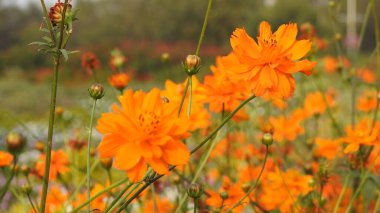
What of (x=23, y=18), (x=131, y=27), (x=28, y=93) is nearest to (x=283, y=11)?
(x=131, y=27)

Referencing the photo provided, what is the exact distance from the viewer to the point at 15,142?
0.73 metres

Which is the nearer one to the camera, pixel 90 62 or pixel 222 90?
pixel 222 90

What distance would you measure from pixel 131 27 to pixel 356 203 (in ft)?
44.2

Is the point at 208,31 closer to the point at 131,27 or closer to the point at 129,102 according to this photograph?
the point at 131,27

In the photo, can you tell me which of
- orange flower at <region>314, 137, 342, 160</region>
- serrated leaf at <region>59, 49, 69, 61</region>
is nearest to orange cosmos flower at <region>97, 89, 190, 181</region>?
serrated leaf at <region>59, 49, 69, 61</region>

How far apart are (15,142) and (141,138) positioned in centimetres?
24

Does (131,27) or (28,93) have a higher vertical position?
(131,27)

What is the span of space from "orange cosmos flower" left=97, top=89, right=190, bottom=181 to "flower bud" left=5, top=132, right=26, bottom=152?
0.66ft

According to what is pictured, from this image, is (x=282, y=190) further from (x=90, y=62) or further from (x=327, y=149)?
(x=90, y=62)

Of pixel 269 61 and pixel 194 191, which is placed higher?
pixel 269 61

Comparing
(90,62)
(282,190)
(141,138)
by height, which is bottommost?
(282,190)

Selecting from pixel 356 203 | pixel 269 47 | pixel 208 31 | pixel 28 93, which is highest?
pixel 208 31

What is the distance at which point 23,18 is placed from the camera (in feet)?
60.9

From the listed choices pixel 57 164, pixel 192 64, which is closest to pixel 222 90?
pixel 192 64
